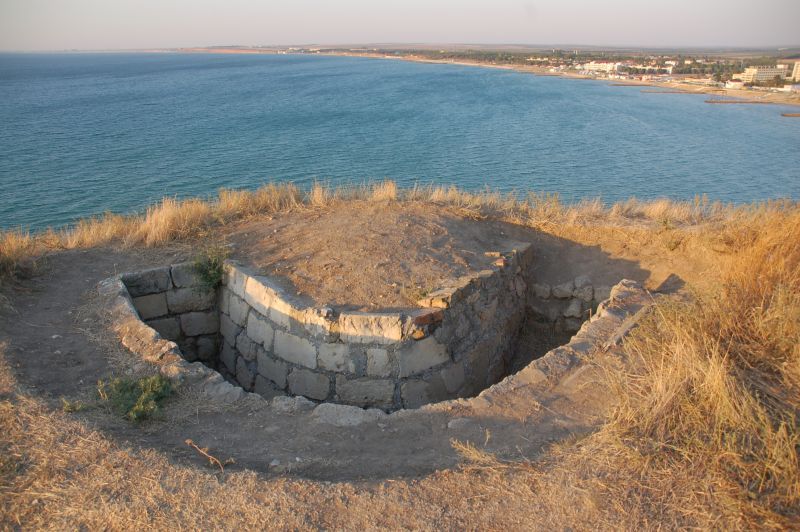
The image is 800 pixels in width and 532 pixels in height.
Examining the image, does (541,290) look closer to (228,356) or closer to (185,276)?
(228,356)

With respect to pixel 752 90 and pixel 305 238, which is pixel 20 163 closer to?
pixel 305 238

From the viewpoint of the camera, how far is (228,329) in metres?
7.85

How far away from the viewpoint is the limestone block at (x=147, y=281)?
7.70 m

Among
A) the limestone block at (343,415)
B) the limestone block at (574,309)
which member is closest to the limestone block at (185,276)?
the limestone block at (343,415)

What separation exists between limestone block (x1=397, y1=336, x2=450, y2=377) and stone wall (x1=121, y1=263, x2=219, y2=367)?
323 cm

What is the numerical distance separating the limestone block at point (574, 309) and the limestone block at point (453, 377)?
2.63 metres

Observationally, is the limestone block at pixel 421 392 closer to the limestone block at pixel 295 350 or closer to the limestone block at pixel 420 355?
the limestone block at pixel 420 355

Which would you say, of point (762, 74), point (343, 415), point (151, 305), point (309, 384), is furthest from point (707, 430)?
point (762, 74)

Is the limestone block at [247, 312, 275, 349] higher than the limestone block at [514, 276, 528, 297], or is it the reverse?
the limestone block at [514, 276, 528, 297]

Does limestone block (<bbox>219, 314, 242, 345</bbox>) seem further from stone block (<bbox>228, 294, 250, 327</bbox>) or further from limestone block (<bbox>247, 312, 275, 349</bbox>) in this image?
limestone block (<bbox>247, 312, 275, 349</bbox>)

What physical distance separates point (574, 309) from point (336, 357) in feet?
13.8

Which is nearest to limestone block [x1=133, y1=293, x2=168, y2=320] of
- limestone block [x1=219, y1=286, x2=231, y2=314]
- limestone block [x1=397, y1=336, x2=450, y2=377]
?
A: limestone block [x1=219, y1=286, x2=231, y2=314]

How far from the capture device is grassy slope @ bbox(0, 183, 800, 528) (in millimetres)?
3449

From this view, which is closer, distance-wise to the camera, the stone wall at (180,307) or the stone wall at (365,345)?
the stone wall at (365,345)
